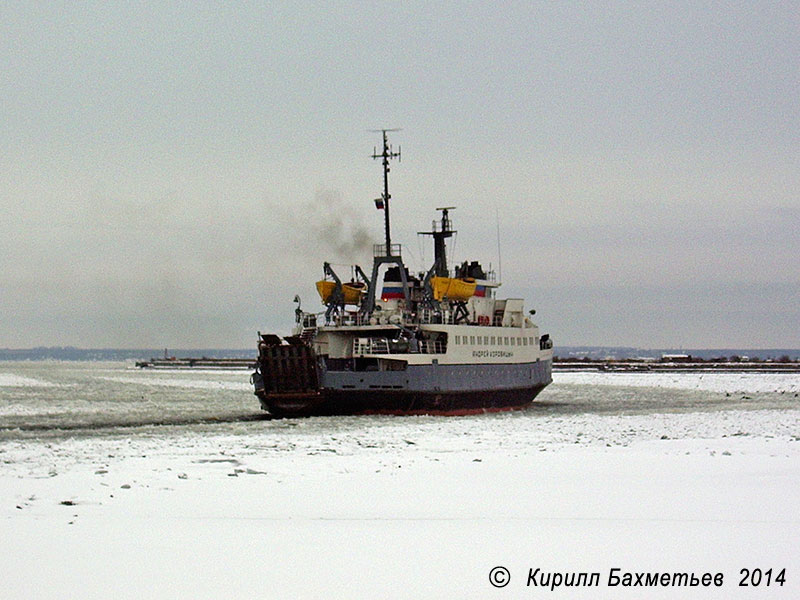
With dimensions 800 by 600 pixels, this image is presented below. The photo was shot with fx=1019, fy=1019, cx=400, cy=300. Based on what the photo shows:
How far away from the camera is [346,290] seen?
41.7 m

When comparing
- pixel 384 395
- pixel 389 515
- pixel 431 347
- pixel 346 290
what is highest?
pixel 346 290

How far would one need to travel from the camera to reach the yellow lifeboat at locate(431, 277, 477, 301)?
40562 millimetres

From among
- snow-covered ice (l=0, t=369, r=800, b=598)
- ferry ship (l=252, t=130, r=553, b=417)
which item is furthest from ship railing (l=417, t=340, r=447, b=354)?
snow-covered ice (l=0, t=369, r=800, b=598)

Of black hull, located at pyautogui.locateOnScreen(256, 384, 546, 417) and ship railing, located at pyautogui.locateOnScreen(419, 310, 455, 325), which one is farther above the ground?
ship railing, located at pyautogui.locateOnScreen(419, 310, 455, 325)

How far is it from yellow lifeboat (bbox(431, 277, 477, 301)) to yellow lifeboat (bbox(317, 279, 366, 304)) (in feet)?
10.8

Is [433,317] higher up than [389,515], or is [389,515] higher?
[433,317]

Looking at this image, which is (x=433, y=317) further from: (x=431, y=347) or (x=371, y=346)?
(x=371, y=346)

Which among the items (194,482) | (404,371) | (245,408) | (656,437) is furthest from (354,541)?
(245,408)

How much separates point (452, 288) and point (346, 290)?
4332mm

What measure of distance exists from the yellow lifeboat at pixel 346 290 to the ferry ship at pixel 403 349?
1.6 inches

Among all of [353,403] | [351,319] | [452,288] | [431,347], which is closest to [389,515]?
[353,403]

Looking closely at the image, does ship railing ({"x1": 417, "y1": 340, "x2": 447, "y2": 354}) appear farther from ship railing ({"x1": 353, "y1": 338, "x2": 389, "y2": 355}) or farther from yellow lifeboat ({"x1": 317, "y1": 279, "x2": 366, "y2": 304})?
yellow lifeboat ({"x1": 317, "y1": 279, "x2": 366, "y2": 304})

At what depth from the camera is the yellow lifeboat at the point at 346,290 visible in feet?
137

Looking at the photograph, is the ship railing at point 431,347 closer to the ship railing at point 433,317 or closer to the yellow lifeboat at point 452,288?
the ship railing at point 433,317
